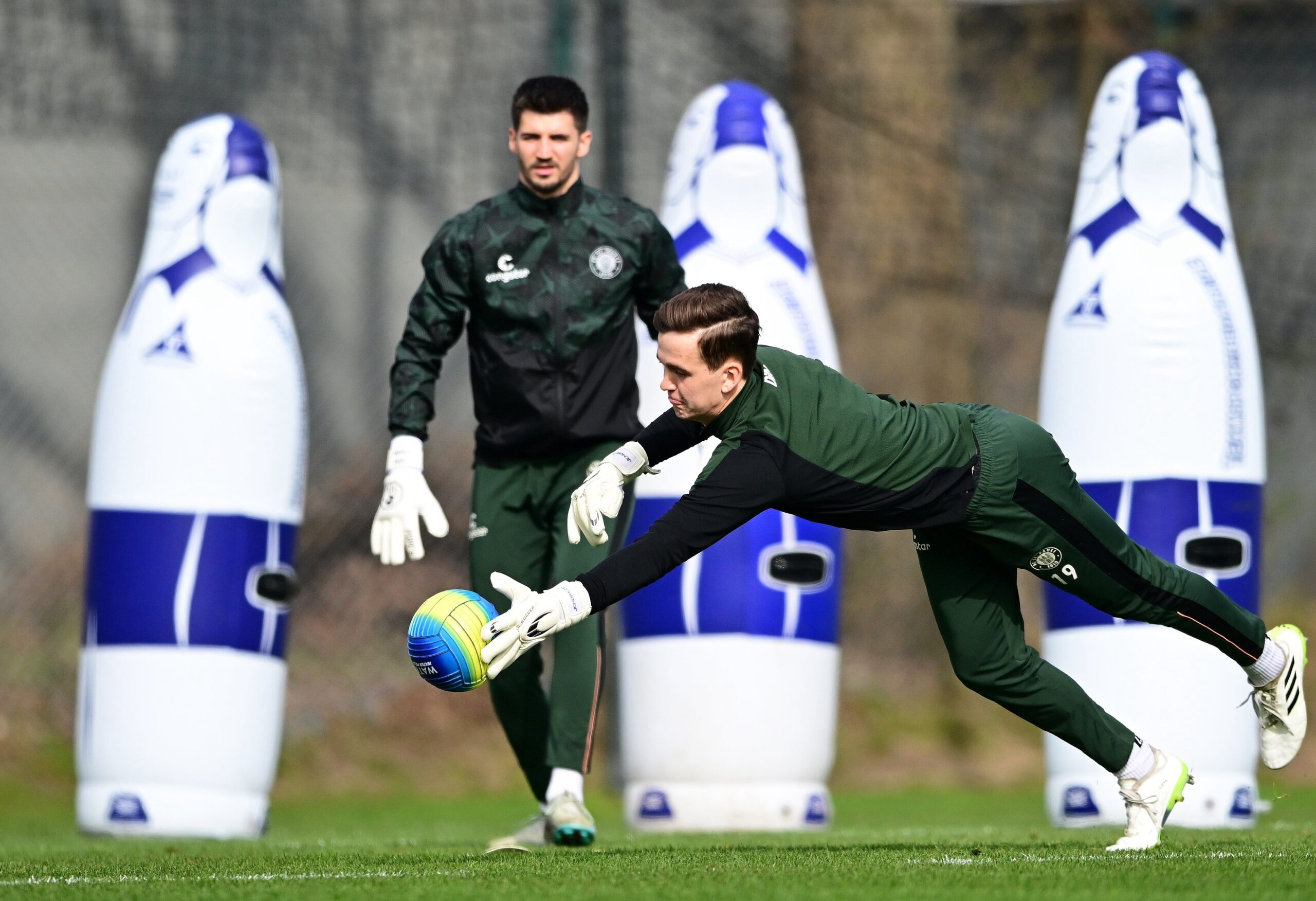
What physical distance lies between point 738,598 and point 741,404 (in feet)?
7.37

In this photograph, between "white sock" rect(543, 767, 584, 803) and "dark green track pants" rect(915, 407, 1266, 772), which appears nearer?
"dark green track pants" rect(915, 407, 1266, 772)

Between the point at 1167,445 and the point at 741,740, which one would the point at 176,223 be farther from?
the point at 1167,445

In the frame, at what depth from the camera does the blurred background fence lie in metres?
9.25

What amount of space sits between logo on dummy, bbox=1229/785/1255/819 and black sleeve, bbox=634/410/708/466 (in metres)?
2.51

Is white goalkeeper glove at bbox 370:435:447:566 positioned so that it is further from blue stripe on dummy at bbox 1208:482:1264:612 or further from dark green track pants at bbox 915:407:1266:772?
blue stripe on dummy at bbox 1208:482:1264:612

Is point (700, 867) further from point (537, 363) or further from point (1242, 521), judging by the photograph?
point (1242, 521)

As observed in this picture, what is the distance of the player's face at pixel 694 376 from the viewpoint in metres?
3.96

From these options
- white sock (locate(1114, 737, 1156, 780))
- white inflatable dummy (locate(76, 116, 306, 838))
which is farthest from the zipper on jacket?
white sock (locate(1114, 737, 1156, 780))

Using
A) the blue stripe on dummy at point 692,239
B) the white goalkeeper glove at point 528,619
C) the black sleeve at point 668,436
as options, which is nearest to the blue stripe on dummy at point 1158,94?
the blue stripe on dummy at point 692,239

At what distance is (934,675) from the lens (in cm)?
987

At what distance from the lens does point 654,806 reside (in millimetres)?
6195

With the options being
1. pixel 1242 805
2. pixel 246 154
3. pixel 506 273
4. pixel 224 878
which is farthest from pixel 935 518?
pixel 246 154

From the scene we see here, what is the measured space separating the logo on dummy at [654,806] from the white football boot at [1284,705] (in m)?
2.23

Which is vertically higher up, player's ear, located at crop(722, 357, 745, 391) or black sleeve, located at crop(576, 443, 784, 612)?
player's ear, located at crop(722, 357, 745, 391)
